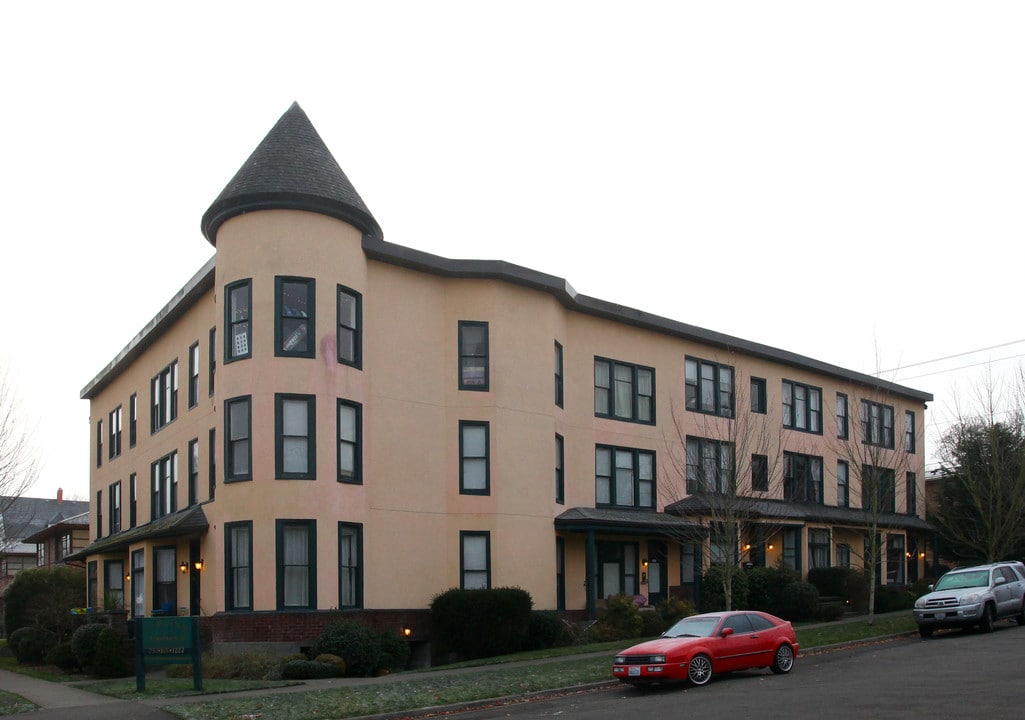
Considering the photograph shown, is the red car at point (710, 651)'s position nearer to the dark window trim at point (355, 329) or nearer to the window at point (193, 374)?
the dark window trim at point (355, 329)

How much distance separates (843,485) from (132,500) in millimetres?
28994

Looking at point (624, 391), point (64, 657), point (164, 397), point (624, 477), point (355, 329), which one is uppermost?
point (355, 329)

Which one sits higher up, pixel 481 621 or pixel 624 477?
pixel 624 477

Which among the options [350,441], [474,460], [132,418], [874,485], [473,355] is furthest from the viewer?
[132,418]

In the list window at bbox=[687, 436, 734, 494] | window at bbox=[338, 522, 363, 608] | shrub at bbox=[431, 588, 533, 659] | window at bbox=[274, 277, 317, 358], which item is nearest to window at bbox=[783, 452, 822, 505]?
window at bbox=[687, 436, 734, 494]

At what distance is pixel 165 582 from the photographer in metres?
34.0

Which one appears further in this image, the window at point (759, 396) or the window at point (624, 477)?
the window at point (759, 396)

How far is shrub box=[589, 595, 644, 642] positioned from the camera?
106 ft

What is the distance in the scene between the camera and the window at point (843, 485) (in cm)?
4819

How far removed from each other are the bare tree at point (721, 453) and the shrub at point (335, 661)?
12481 mm

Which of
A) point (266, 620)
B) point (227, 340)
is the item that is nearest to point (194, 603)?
point (266, 620)

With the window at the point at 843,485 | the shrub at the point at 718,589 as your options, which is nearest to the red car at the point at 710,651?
the shrub at the point at 718,589

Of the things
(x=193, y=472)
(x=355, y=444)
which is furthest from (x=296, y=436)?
(x=193, y=472)

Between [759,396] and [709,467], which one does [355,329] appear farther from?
[759,396]
